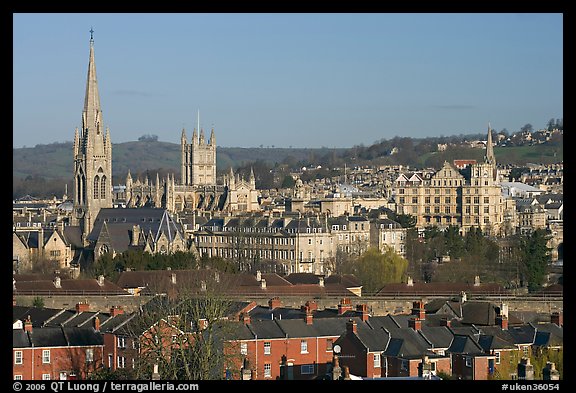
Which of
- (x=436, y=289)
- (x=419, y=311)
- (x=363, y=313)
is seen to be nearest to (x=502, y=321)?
(x=419, y=311)

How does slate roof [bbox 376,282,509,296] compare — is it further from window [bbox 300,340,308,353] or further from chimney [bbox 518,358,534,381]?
chimney [bbox 518,358,534,381]

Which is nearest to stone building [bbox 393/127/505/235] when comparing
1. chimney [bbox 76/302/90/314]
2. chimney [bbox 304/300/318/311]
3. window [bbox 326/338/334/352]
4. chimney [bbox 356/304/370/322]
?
chimney [bbox 304/300/318/311]

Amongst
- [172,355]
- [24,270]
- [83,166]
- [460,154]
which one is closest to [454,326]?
[172,355]

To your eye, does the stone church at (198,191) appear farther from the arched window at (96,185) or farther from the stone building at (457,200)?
the stone building at (457,200)

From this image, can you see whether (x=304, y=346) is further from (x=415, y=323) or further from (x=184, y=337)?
(x=184, y=337)
